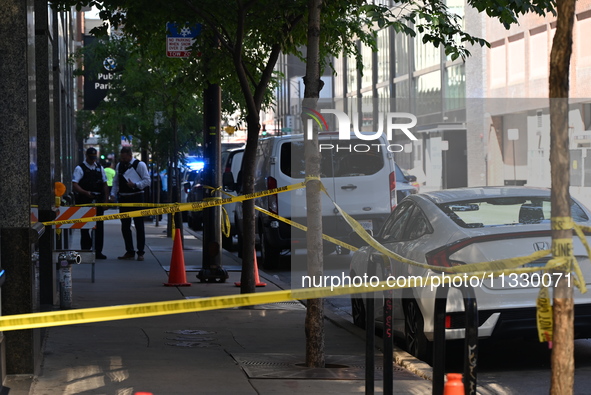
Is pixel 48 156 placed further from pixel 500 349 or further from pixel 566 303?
pixel 566 303

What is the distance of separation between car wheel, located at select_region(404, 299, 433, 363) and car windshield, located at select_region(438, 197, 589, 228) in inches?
32.5

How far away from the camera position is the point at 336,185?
Result: 52.9 feet

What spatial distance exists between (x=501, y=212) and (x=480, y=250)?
0.70 metres

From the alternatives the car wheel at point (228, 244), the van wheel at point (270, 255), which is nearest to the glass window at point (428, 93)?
the car wheel at point (228, 244)

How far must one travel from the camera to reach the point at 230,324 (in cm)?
1045

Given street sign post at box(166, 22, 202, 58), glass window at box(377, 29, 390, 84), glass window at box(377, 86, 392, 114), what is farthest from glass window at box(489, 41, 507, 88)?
street sign post at box(166, 22, 202, 58)

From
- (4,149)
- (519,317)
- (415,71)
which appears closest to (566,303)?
(519,317)

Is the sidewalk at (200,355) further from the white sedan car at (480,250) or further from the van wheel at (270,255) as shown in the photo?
the van wheel at (270,255)

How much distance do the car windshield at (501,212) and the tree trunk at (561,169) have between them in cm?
408

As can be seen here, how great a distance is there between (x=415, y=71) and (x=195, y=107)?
28310 millimetres

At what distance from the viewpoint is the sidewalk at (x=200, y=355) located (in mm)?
7242

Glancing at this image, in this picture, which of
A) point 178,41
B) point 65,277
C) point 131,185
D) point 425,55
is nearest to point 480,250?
point 65,277

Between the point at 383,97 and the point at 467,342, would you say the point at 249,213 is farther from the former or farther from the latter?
the point at 383,97

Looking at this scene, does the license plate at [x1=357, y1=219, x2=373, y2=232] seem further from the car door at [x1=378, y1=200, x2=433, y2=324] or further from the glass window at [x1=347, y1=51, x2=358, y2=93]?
the glass window at [x1=347, y1=51, x2=358, y2=93]
